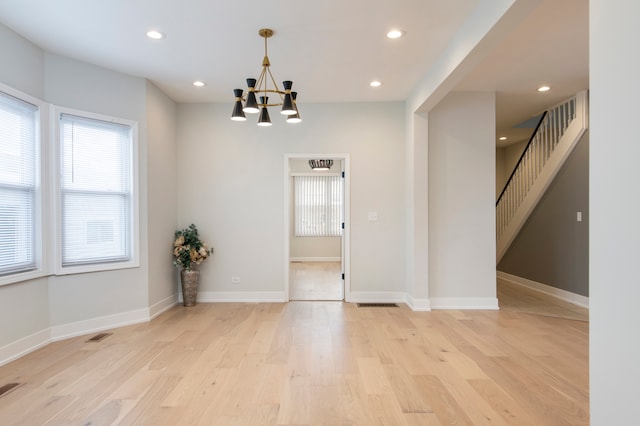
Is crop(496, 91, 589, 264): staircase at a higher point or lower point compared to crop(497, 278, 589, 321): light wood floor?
higher

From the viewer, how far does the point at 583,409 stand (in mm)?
2297

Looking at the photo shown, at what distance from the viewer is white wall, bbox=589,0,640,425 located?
1312mm

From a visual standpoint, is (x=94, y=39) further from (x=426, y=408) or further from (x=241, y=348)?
(x=426, y=408)

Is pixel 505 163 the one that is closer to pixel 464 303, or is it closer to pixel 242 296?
pixel 464 303

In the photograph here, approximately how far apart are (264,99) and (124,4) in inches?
50.2

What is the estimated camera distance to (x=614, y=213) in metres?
1.39

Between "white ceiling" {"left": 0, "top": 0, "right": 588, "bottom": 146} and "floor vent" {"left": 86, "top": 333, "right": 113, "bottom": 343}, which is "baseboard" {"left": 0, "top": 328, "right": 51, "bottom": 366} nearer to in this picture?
"floor vent" {"left": 86, "top": 333, "right": 113, "bottom": 343}

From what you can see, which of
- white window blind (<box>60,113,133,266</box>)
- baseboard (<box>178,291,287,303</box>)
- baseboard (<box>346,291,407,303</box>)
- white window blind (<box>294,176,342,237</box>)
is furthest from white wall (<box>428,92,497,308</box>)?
white window blind (<box>294,176,342,237</box>)

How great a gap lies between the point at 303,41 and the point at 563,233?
4.70 metres

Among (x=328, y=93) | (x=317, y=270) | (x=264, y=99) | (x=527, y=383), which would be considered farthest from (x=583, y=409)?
(x=317, y=270)

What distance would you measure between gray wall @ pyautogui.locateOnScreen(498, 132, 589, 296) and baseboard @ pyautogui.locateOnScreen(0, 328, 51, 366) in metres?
6.50

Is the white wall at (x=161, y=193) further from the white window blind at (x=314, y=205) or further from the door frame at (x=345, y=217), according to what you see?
the white window blind at (x=314, y=205)

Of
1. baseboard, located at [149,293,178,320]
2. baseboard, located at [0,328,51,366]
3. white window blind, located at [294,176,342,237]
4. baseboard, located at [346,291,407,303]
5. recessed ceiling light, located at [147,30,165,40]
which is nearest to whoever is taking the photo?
baseboard, located at [0,328,51,366]

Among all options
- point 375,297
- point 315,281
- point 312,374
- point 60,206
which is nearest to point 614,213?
point 312,374
